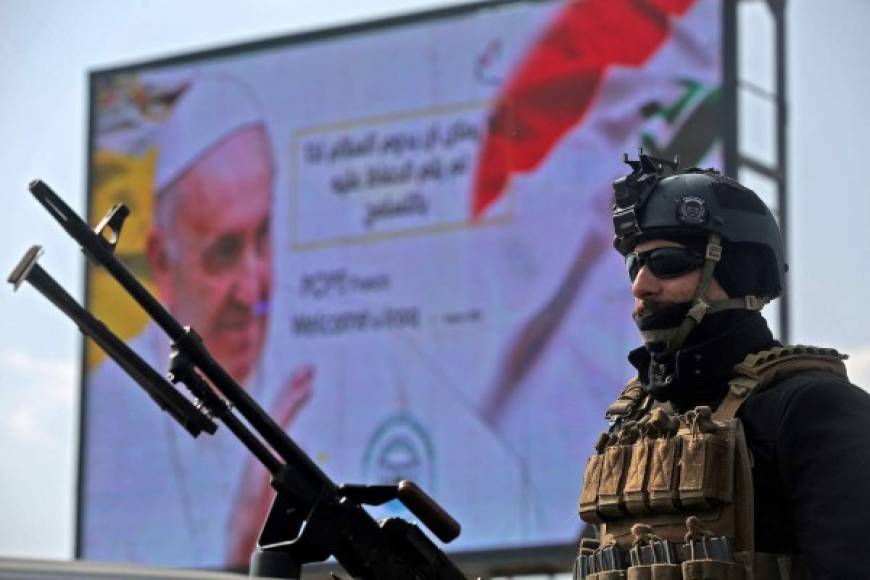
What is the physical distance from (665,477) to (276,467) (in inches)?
36.4

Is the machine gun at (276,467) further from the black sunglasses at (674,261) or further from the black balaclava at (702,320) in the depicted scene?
the black sunglasses at (674,261)

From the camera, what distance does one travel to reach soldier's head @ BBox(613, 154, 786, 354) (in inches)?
229

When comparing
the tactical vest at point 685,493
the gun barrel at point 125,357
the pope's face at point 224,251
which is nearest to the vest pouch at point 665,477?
the tactical vest at point 685,493

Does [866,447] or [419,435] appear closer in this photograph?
[866,447]

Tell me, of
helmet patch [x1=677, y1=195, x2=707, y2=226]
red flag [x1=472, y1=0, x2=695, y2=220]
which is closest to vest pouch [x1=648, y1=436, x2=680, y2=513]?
helmet patch [x1=677, y1=195, x2=707, y2=226]

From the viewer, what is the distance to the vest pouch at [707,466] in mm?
5578

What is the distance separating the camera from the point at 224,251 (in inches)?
880

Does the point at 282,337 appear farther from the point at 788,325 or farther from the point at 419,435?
the point at 788,325

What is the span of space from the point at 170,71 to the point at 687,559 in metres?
18.1

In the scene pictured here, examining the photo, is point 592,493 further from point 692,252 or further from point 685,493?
point 692,252

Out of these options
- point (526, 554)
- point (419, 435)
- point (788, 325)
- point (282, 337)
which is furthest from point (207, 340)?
point (788, 325)

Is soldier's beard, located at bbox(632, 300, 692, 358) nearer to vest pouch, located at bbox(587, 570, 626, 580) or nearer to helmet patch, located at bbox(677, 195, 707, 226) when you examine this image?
helmet patch, located at bbox(677, 195, 707, 226)

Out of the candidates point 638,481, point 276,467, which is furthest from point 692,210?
point 276,467

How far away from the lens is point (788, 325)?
63.5 feet
